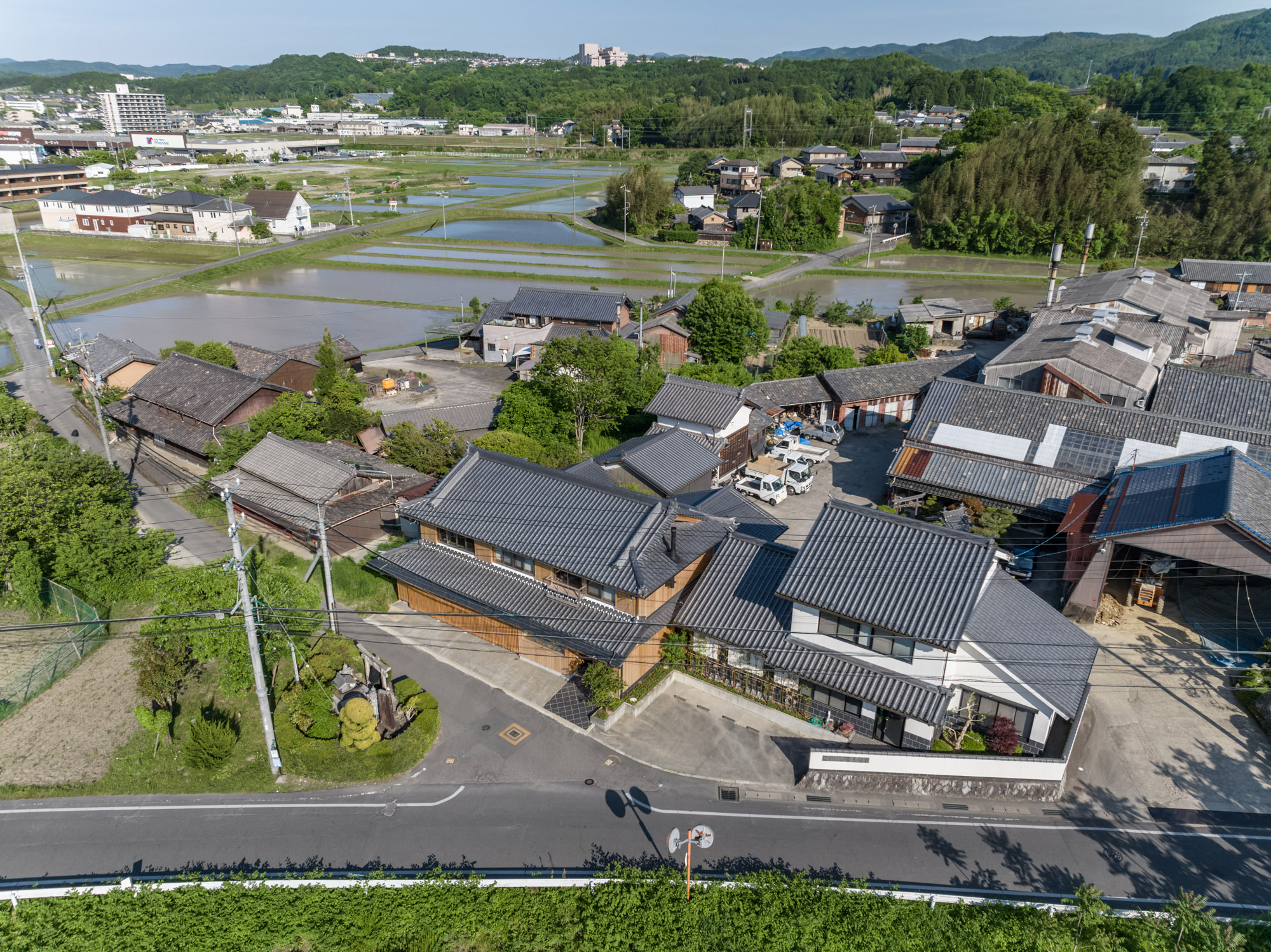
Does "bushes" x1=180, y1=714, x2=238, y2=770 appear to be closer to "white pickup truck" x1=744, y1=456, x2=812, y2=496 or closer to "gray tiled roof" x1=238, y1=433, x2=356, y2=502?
"gray tiled roof" x1=238, y1=433, x2=356, y2=502

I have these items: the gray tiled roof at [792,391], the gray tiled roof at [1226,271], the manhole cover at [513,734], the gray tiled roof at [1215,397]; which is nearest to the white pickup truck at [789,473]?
the gray tiled roof at [792,391]

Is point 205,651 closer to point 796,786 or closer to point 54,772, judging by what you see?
point 54,772

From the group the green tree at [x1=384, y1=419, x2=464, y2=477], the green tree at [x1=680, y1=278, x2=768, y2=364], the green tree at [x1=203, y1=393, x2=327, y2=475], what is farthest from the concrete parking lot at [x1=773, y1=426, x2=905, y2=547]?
the green tree at [x1=203, y1=393, x2=327, y2=475]

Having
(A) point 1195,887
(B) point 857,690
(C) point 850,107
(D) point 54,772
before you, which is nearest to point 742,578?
(B) point 857,690

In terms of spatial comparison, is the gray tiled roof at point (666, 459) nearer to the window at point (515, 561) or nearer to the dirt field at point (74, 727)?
the window at point (515, 561)

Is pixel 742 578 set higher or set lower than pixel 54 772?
higher

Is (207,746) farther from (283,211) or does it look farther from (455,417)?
(283,211)

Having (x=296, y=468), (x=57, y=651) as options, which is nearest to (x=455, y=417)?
(x=296, y=468)
